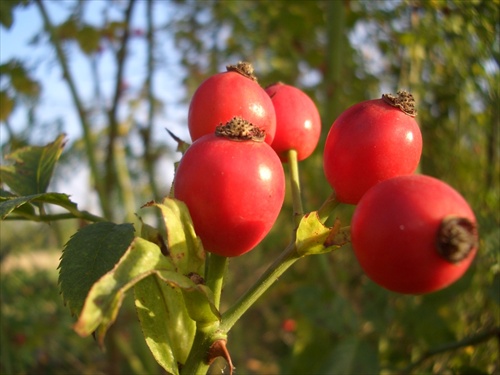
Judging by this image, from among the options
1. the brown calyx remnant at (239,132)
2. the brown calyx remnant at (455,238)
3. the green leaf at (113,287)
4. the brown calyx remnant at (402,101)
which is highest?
the brown calyx remnant at (239,132)

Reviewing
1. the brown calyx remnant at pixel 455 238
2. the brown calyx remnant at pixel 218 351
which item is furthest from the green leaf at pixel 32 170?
the brown calyx remnant at pixel 455 238

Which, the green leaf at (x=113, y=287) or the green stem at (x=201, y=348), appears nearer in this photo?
the green leaf at (x=113, y=287)

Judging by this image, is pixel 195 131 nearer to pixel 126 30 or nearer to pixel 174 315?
pixel 174 315

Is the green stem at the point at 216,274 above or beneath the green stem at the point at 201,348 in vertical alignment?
above

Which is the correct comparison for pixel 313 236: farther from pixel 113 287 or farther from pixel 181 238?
pixel 113 287

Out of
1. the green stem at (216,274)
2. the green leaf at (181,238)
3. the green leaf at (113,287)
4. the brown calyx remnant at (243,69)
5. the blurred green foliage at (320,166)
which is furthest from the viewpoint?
the blurred green foliage at (320,166)

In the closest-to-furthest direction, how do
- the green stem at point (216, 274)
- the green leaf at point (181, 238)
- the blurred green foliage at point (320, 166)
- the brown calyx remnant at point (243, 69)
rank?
the green leaf at point (181, 238), the green stem at point (216, 274), the brown calyx remnant at point (243, 69), the blurred green foliage at point (320, 166)

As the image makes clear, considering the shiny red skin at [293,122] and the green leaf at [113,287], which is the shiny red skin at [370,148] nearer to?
the shiny red skin at [293,122]

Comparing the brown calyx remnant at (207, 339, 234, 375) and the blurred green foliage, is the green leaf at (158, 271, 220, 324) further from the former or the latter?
the blurred green foliage
